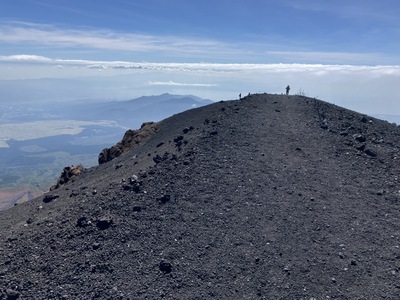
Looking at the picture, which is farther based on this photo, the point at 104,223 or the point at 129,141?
the point at 129,141

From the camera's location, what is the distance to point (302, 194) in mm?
16266

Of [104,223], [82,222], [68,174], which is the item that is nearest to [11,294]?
[82,222]

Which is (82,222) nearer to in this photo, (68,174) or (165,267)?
(165,267)

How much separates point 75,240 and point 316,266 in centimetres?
833

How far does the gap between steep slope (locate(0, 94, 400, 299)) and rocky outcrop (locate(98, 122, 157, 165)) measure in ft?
20.2

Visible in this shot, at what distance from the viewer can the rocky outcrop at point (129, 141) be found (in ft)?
91.0

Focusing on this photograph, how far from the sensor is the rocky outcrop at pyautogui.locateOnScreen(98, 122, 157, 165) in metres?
27.7

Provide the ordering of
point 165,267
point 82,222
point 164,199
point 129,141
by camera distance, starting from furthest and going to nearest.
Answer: point 129,141 → point 164,199 → point 82,222 → point 165,267

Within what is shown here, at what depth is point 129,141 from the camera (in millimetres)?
28609

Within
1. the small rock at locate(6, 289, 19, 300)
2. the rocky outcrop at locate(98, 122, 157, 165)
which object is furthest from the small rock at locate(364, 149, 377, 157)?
the small rock at locate(6, 289, 19, 300)

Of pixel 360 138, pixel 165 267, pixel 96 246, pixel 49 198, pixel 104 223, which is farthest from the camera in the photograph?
pixel 360 138

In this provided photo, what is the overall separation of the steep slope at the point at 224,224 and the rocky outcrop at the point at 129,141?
6148mm

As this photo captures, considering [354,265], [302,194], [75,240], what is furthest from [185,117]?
[354,265]

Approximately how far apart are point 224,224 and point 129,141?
15994 millimetres
